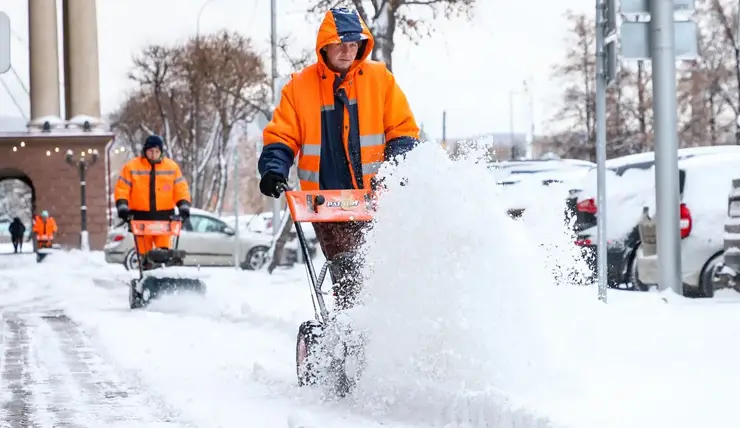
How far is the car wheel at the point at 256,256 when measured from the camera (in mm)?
30172

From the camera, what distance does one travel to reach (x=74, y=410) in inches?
281

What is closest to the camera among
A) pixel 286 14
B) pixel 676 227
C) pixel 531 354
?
pixel 531 354

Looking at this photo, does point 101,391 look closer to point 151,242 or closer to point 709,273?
point 709,273

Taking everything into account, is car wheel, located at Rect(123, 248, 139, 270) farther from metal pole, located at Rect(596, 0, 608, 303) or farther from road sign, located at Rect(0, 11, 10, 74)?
metal pole, located at Rect(596, 0, 608, 303)

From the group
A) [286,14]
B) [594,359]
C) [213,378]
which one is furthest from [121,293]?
[594,359]

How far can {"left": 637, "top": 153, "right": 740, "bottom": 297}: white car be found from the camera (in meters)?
13.1

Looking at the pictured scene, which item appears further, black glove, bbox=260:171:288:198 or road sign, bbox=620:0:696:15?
road sign, bbox=620:0:696:15

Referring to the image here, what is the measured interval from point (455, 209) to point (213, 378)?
264cm

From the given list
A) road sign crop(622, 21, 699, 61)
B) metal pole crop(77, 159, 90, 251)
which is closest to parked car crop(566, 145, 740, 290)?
road sign crop(622, 21, 699, 61)

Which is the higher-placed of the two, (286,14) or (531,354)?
(286,14)

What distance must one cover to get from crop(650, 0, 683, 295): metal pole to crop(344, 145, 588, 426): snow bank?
637 cm

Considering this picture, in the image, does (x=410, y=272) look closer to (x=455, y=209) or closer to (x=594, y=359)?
(x=455, y=209)

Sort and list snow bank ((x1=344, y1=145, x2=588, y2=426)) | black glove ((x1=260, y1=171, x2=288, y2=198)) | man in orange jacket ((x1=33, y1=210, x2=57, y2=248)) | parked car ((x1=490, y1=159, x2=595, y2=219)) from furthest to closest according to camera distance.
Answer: man in orange jacket ((x1=33, y1=210, x2=57, y2=248))
parked car ((x1=490, y1=159, x2=595, y2=219))
black glove ((x1=260, y1=171, x2=288, y2=198))
snow bank ((x1=344, y1=145, x2=588, y2=426))

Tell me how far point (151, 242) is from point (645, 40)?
593 cm
